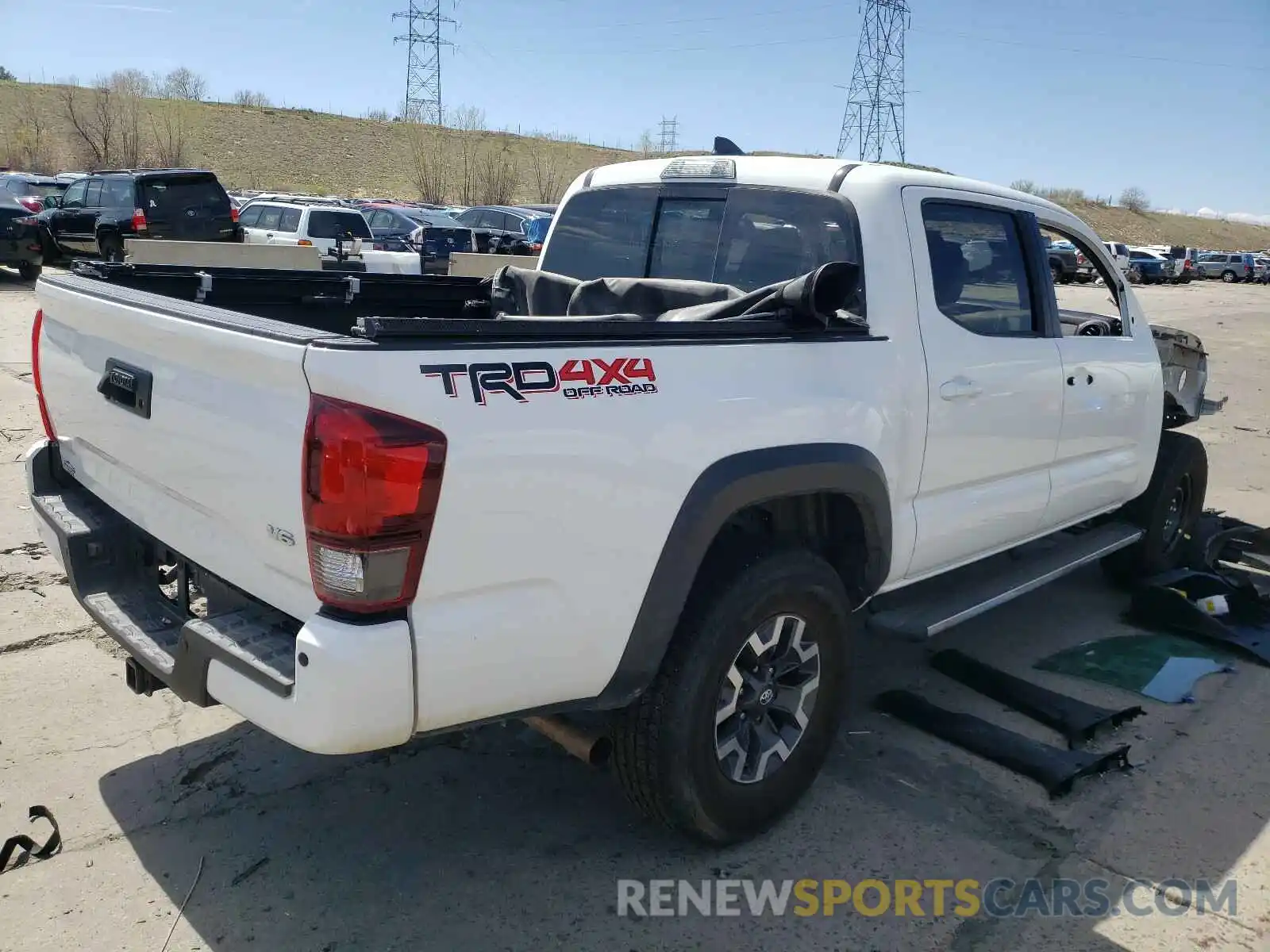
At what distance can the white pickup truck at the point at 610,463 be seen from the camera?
7.31 ft

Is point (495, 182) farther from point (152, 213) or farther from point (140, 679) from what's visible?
point (140, 679)

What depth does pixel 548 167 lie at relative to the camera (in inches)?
3182

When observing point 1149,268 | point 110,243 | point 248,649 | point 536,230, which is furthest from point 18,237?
point 1149,268

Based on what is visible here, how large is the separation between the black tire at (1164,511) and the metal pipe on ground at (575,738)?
12.5 ft

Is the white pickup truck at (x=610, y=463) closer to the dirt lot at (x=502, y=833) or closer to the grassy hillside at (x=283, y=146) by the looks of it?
the dirt lot at (x=502, y=833)

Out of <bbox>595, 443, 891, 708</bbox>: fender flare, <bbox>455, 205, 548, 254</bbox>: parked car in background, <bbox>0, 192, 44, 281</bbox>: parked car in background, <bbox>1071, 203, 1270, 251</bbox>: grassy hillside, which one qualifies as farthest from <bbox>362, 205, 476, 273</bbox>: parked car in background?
<bbox>1071, 203, 1270, 251</bbox>: grassy hillside

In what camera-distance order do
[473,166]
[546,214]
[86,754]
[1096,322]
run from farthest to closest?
1. [473,166]
2. [546,214]
3. [1096,322]
4. [86,754]

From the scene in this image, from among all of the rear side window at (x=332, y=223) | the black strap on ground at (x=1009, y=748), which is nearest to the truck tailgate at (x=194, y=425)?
the black strap on ground at (x=1009, y=748)

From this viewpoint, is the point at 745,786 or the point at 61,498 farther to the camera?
the point at 61,498

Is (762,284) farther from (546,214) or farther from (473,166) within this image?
(473,166)

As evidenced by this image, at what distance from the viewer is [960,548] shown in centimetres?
388

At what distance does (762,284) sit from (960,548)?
1.27m

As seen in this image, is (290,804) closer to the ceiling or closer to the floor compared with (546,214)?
closer to the floor

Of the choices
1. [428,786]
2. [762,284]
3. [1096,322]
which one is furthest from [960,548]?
[428,786]
